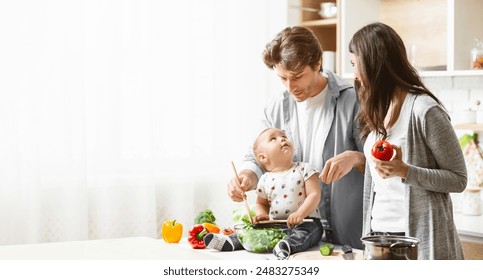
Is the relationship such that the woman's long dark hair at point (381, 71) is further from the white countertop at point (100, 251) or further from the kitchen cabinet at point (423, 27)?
the kitchen cabinet at point (423, 27)

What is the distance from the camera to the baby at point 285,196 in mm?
2344

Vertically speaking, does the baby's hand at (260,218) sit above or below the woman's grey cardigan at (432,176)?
below

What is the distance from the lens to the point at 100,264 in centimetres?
121

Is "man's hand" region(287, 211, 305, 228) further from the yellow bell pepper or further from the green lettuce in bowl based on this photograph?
the yellow bell pepper

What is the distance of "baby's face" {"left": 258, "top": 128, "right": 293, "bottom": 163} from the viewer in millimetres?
2473

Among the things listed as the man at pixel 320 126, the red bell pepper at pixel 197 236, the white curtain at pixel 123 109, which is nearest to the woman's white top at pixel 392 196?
the man at pixel 320 126

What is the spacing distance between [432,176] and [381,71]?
36cm

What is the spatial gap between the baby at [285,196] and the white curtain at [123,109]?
1.26 m

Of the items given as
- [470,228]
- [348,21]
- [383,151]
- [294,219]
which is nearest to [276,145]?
[294,219]

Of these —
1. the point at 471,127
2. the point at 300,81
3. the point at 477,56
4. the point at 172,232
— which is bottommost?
the point at 172,232

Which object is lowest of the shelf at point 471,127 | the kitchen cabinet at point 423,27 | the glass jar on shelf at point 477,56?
the shelf at point 471,127

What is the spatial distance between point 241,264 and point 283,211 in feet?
3.65

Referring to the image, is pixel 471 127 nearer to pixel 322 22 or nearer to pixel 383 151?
pixel 322 22

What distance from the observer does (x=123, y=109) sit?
11.9 ft
